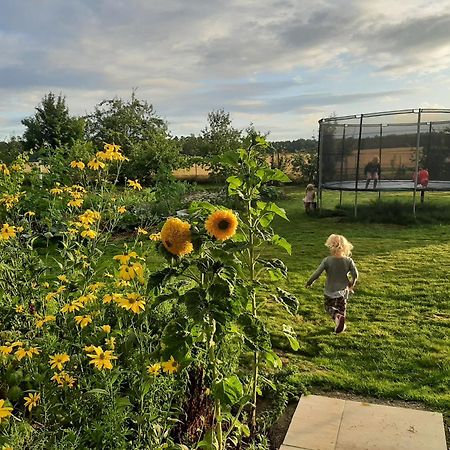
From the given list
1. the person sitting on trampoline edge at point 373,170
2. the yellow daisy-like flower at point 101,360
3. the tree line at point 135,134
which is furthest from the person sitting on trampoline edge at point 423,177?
the yellow daisy-like flower at point 101,360

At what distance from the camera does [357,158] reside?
11.3m

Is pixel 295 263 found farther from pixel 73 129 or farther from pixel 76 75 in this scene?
pixel 73 129

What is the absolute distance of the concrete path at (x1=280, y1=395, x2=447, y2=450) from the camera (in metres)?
2.42

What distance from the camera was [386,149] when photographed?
11.3 m

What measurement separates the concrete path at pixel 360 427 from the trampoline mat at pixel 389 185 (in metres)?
8.53

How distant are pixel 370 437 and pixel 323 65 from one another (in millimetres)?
4831

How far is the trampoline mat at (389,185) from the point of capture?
10.5 metres

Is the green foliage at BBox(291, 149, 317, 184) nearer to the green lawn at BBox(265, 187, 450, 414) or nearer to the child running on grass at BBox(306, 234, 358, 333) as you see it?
the green lawn at BBox(265, 187, 450, 414)

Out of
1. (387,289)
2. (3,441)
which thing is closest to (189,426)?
(3,441)

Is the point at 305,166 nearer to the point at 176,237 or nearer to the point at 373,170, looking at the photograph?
the point at 373,170

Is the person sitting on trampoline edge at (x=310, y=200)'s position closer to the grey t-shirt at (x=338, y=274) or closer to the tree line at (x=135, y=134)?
the tree line at (x=135, y=134)

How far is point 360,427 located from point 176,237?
1842 mm

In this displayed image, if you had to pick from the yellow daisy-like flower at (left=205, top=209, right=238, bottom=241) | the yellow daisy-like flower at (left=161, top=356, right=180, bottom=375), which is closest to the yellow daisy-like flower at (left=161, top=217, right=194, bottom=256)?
the yellow daisy-like flower at (left=205, top=209, right=238, bottom=241)

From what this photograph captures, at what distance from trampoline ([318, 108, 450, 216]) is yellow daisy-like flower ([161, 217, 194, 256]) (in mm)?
9686
